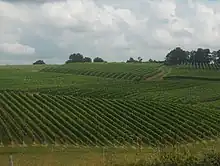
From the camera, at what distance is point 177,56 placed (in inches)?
6964

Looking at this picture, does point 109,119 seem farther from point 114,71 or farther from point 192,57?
point 192,57

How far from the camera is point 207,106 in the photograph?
243 feet

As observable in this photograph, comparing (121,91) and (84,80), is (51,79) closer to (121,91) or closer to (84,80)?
(84,80)

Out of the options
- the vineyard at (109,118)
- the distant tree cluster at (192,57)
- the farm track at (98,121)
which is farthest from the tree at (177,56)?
the farm track at (98,121)

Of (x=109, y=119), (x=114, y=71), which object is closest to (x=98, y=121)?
(x=109, y=119)

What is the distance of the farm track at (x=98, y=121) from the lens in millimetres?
50281

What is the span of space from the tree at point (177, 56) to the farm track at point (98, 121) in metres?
106

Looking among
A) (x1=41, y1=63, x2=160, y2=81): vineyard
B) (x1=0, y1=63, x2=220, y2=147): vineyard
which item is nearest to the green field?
(x1=0, y1=63, x2=220, y2=147): vineyard

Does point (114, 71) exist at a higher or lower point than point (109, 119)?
higher

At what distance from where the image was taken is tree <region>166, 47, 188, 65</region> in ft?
573

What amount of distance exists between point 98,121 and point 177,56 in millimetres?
123917

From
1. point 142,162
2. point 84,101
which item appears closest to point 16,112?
point 84,101

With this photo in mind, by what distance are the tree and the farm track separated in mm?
105851

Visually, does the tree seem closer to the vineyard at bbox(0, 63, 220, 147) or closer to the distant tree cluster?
the distant tree cluster
